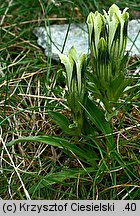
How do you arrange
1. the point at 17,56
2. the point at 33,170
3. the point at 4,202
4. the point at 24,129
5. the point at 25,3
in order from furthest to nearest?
1. the point at 25,3
2. the point at 17,56
3. the point at 24,129
4. the point at 33,170
5. the point at 4,202

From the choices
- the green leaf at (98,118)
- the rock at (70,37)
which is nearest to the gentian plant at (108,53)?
the green leaf at (98,118)

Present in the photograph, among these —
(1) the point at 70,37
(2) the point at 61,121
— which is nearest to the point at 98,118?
(2) the point at 61,121

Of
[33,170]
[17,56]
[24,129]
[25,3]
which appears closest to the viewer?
[33,170]

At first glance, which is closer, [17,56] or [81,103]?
[81,103]

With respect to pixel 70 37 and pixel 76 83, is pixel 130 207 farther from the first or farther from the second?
pixel 70 37

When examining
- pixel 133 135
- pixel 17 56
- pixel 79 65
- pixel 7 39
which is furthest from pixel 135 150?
pixel 7 39

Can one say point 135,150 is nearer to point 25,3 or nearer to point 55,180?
point 55,180

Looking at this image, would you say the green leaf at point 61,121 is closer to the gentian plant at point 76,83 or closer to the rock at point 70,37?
the gentian plant at point 76,83

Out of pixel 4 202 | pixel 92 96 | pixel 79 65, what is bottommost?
pixel 4 202
